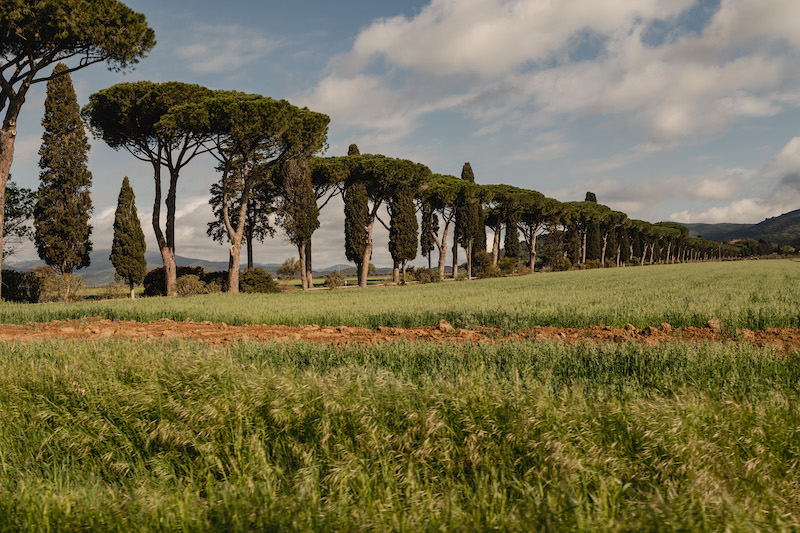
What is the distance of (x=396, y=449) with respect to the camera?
327 centimetres

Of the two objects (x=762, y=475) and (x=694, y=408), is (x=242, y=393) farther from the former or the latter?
(x=762, y=475)

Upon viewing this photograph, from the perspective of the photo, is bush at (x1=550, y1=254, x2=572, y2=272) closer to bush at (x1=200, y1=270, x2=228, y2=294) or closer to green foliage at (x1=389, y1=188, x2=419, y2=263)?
green foliage at (x1=389, y1=188, x2=419, y2=263)

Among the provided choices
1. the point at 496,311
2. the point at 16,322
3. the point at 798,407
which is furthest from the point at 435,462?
the point at 16,322

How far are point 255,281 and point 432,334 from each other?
75.9ft

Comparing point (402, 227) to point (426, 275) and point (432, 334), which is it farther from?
point (432, 334)

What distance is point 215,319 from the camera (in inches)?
479

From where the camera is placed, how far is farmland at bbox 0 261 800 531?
235 cm

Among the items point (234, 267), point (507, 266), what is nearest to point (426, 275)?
point (507, 266)

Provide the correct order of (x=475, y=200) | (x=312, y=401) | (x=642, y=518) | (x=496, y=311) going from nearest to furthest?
(x=642, y=518) < (x=312, y=401) < (x=496, y=311) < (x=475, y=200)

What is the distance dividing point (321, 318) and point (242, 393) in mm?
7287

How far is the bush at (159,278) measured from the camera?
30188mm

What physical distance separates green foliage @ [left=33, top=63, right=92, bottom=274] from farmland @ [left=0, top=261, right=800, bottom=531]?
33311 millimetres

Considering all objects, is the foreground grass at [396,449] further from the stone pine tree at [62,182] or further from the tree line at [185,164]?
the stone pine tree at [62,182]

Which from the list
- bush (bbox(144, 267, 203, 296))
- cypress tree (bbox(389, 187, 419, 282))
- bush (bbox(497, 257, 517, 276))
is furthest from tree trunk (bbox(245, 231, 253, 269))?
bush (bbox(497, 257, 517, 276))
